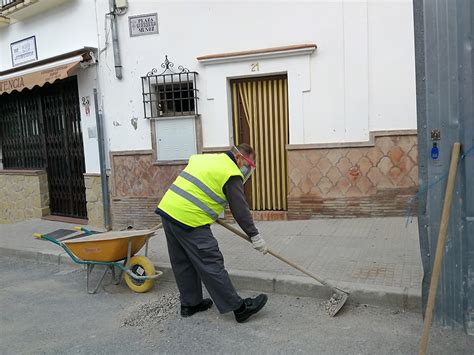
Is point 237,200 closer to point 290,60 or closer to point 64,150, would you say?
point 290,60

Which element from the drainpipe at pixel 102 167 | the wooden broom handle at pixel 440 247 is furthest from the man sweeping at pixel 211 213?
the drainpipe at pixel 102 167

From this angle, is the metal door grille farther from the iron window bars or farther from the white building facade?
the iron window bars

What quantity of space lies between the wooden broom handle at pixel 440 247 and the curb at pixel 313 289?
96 cm

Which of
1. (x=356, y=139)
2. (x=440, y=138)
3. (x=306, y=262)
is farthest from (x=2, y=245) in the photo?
(x=440, y=138)

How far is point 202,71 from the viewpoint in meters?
7.17

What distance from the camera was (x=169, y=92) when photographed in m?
7.45

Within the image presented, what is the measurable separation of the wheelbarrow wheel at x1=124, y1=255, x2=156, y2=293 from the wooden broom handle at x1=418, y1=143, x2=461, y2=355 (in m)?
2.76

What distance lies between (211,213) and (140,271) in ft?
4.43

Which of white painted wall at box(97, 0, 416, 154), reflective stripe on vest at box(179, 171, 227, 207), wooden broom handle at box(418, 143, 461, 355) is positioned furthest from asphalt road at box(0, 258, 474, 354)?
white painted wall at box(97, 0, 416, 154)

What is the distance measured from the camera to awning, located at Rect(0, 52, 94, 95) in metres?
7.58

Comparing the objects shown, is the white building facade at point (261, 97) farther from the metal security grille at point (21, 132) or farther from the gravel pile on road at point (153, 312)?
the gravel pile on road at point (153, 312)

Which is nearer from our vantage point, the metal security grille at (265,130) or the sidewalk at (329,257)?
the sidewalk at (329,257)

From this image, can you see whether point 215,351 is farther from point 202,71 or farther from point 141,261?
point 202,71

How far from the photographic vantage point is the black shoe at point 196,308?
4.16 metres
